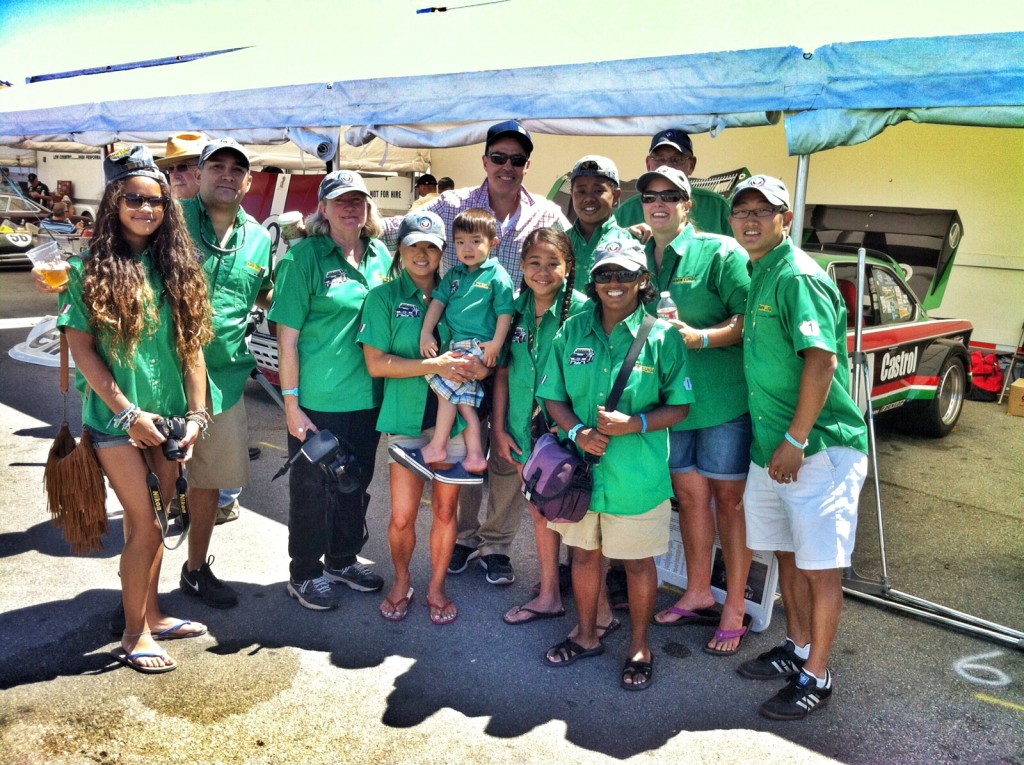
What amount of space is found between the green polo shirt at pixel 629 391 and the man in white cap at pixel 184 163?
2843mm

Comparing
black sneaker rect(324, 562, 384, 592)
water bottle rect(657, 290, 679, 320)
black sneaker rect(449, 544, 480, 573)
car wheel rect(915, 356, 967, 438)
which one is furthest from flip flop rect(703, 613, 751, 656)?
car wheel rect(915, 356, 967, 438)

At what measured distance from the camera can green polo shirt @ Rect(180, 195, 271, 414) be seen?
3691 mm

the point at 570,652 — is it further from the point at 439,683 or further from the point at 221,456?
the point at 221,456

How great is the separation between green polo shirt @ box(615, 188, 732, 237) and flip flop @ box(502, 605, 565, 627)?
2.01 m

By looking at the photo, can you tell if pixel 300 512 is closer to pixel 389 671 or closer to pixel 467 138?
pixel 389 671

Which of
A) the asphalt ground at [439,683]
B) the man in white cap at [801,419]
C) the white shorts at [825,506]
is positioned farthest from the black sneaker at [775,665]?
the white shorts at [825,506]

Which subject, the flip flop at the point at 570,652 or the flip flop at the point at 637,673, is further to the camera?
the flip flop at the point at 570,652

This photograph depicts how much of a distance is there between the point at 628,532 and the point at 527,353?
91 centimetres

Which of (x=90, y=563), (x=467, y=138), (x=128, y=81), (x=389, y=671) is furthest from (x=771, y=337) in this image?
(x=128, y=81)

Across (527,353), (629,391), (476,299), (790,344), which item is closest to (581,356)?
(629,391)

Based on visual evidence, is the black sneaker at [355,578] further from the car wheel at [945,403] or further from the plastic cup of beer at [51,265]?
the car wheel at [945,403]

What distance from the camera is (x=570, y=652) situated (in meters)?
3.54

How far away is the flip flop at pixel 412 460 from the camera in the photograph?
3.68 metres

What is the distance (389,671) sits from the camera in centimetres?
344
